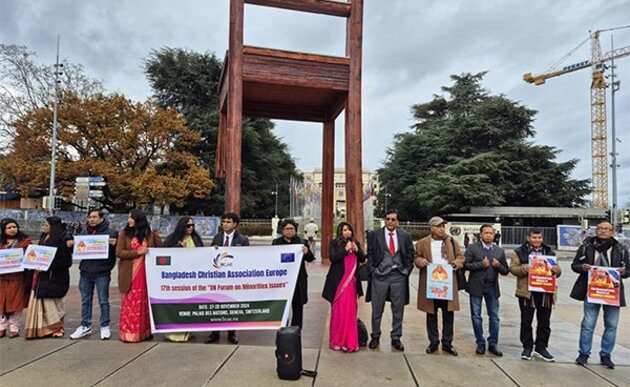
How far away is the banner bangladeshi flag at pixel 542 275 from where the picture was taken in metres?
4.73

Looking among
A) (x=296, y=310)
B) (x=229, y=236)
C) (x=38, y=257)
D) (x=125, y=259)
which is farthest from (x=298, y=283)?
(x=38, y=257)

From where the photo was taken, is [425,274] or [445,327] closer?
[445,327]

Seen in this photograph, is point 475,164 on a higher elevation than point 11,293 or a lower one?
higher

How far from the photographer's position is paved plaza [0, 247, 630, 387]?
4004 millimetres

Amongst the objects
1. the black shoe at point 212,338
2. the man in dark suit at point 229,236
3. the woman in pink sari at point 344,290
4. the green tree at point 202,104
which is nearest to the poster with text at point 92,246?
the man in dark suit at point 229,236

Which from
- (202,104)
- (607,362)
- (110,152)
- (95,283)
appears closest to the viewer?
(607,362)

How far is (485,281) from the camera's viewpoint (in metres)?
5.10

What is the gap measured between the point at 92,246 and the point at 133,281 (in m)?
0.76

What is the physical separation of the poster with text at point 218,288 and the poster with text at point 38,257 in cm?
133

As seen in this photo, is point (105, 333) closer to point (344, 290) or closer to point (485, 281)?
point (344, 290)

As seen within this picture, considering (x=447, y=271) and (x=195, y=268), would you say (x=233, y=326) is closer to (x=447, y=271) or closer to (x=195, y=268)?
(x=195, y=268)

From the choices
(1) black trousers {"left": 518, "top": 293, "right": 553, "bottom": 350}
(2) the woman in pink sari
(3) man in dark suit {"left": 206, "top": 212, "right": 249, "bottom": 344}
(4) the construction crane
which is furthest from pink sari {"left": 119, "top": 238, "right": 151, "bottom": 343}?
(4) the construction crane

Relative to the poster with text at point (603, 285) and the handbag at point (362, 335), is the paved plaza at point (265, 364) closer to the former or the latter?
the handbag at point (362, 335)

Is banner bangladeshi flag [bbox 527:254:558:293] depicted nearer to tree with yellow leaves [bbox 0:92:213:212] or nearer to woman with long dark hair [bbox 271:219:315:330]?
woman with long dark hair [bbox 271:219:315:330]
